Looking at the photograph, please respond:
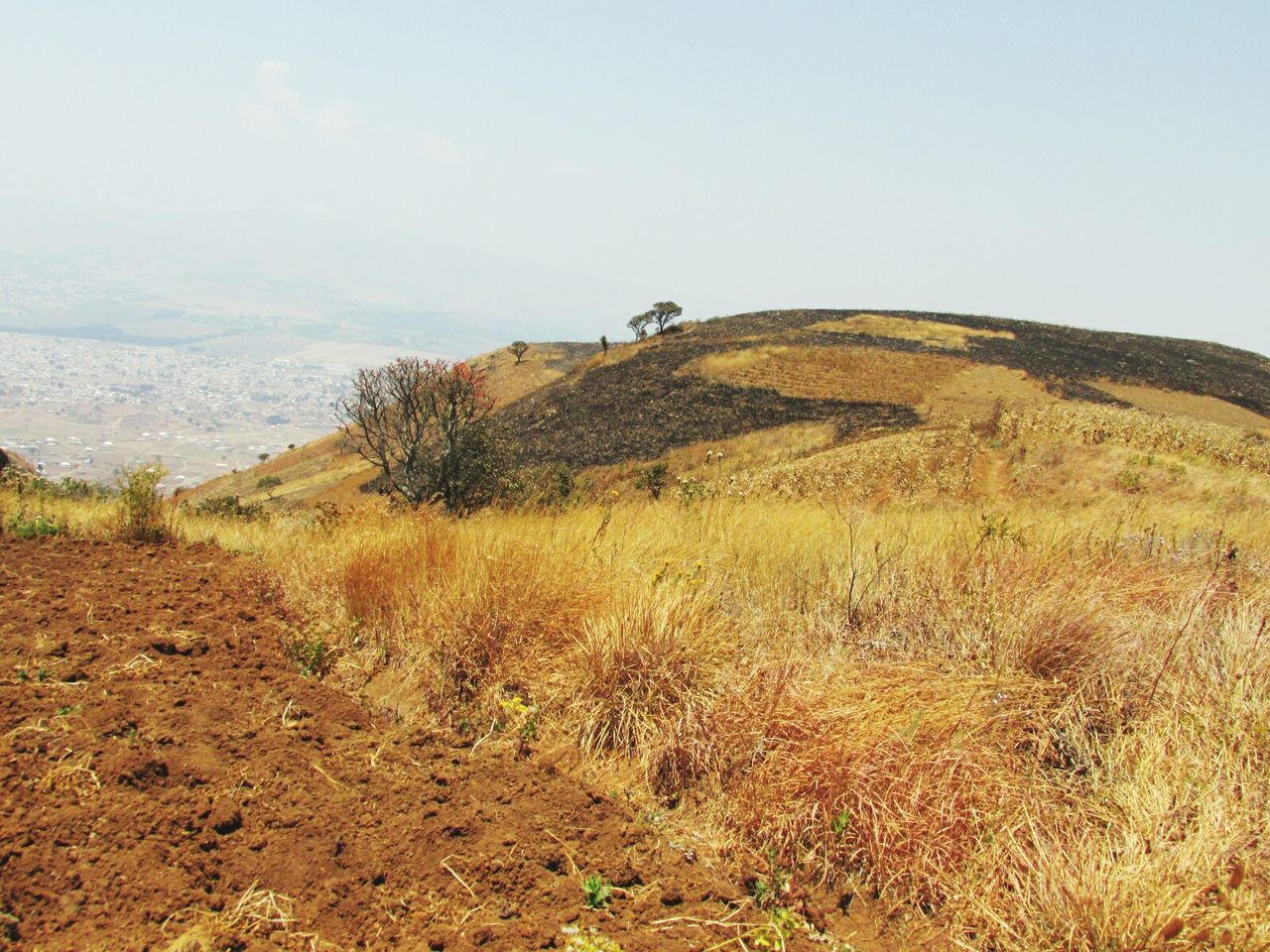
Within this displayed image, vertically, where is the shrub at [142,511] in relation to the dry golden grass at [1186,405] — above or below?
below

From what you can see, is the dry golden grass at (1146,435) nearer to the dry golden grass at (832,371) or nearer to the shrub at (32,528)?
the shrub at (32,528)

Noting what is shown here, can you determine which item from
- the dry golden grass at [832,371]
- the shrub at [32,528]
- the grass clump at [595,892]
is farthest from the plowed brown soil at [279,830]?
the dry golden grass at [832,371]

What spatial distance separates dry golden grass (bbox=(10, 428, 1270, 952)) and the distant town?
85.4 meters

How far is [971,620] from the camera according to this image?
3.77m

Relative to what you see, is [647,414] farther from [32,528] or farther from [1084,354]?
[32,528]

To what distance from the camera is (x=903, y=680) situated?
3184 mm

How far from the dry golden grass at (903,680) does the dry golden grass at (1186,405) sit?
1570 inches

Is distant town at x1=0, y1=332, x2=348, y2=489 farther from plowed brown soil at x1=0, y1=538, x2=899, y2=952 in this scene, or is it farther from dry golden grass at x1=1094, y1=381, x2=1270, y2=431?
plowed brown soil at x1=0, y1=538, x2=899, y2=952

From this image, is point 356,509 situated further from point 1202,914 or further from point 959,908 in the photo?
point 1202,914

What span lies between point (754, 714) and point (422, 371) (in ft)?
69.7

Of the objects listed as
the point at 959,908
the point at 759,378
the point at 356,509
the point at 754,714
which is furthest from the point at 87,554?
the point at 759,378

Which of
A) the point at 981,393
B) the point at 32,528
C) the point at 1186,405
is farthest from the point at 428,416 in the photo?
the point at 1186,405

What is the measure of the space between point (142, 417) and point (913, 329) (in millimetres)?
146097

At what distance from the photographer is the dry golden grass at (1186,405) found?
121 feet
